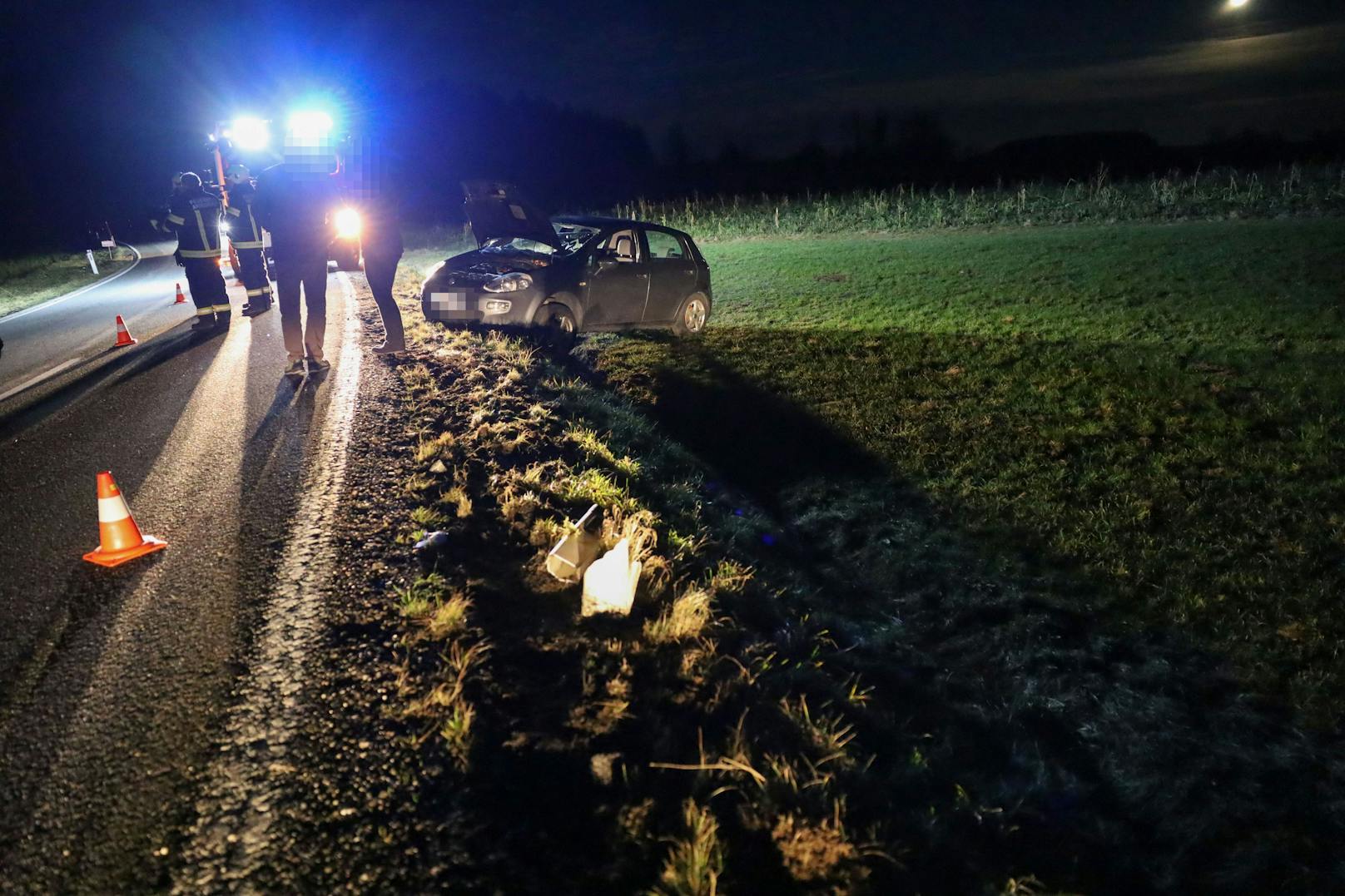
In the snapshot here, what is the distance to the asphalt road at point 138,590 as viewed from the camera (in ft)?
7.18

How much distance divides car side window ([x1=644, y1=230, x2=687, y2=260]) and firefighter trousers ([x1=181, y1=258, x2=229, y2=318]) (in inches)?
236

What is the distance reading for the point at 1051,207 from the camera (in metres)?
23.8

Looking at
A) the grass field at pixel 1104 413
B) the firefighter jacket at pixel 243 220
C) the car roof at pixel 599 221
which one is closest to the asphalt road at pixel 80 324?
the firefighter jacket at pixel 243 220

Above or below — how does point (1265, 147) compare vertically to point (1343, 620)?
above

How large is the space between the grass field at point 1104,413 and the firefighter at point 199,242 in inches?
216

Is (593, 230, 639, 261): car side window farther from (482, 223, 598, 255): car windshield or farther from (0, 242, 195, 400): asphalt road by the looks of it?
(0, 242, 195, 400): asphalt road

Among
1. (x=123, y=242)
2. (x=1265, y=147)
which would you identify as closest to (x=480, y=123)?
(x=123, y=242)

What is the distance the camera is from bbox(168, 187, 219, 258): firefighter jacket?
928 cm

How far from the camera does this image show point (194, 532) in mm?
3859

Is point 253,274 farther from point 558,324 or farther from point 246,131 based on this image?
point 558,324

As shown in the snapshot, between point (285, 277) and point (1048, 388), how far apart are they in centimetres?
775

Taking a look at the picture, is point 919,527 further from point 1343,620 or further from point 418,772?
point 418,772

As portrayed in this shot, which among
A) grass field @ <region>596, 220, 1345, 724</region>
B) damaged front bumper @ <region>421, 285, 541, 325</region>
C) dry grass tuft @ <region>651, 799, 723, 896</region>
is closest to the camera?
dry grass tuft @ <region>651, 799, 723, 896</region>

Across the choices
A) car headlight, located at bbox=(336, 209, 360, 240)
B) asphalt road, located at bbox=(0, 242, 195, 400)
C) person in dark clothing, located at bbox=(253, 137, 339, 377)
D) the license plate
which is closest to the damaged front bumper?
the license plate
